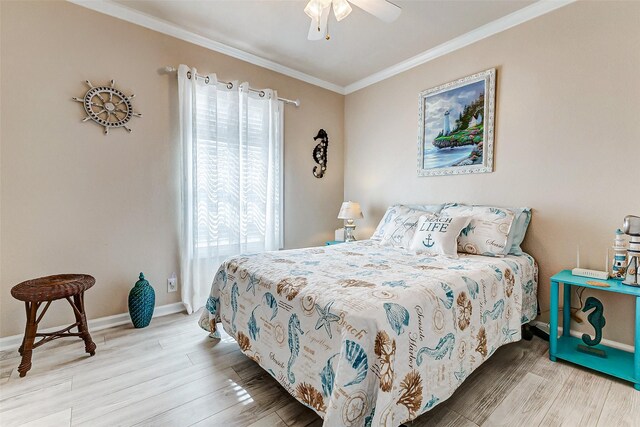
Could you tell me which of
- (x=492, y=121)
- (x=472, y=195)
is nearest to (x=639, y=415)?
(x=472, y=195)

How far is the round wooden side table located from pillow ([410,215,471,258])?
8.18 feet

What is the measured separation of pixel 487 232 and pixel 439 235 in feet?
1.24

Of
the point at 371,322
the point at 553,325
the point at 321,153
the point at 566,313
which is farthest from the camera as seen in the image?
the point at 321,153

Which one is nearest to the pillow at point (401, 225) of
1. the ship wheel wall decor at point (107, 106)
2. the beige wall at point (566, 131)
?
the beige wall at point (566, 131)

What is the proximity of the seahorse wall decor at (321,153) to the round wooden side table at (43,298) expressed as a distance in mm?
2620

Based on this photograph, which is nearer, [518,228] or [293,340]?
[293,340]

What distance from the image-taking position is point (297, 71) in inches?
138

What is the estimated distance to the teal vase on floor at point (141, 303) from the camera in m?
2.39

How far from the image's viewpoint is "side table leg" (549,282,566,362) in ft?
6.29

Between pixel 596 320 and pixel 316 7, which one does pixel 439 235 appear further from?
pixel 316 7

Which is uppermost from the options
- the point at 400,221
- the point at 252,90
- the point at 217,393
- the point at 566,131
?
the point at 252,90

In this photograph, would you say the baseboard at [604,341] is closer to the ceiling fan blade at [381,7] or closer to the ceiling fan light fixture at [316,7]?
the ceiling fan blade at [381,7]

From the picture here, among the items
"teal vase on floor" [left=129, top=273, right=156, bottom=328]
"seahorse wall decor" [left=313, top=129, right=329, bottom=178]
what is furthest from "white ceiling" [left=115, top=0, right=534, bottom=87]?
"teal vase on floor" [left=129, top=273, right=156, bottom=328]

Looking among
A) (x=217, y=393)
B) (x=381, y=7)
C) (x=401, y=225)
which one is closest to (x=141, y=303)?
(x=217, y=393)
